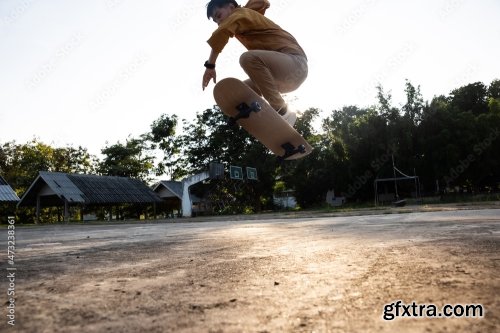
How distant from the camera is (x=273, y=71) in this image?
427 centimetres

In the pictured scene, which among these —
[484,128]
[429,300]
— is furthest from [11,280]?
[484,128]

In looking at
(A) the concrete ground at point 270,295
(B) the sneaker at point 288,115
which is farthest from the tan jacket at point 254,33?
(A) the concrete ground at point 270,295

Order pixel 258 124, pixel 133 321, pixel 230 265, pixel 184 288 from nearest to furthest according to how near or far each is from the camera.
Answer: pixel 133 321 → pixel 184 288 → pixel 230 265 → pixel 258 124

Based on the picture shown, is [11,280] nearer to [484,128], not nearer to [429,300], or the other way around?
[429,300]

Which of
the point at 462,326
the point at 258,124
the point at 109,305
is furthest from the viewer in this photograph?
the point at 258,124

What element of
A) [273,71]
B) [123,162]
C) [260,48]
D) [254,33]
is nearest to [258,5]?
[254,33]

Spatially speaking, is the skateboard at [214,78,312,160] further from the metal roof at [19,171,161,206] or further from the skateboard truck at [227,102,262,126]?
the metal roof at [19,171,161,206]

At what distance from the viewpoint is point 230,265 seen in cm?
227

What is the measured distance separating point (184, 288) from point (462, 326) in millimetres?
1099

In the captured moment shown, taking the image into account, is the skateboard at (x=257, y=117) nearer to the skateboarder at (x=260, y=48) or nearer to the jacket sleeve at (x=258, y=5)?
the skateboarder at (x=260, y=48)

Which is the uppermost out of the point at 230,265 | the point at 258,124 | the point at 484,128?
the point at 484,128

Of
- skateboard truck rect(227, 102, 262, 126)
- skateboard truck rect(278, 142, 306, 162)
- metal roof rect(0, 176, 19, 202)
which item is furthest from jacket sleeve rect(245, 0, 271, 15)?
metal roof rect(0, 176, 19, 202)

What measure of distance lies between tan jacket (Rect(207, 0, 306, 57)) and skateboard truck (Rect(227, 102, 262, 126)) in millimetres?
693

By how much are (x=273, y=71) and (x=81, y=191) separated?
28413mm
